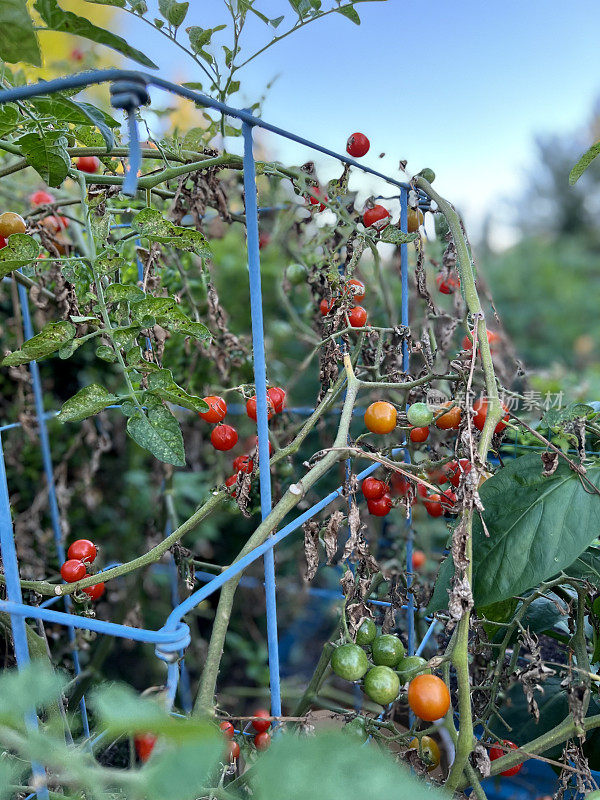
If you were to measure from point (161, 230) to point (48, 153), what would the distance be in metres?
0.13

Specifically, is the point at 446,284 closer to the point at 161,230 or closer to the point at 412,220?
the point at 412,220

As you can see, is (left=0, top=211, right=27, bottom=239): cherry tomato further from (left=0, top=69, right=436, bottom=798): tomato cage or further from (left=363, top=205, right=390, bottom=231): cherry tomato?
(left=363, top=205, right=390, bottom=231): cherry tomato

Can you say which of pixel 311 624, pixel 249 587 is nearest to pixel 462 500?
pixel 249 587

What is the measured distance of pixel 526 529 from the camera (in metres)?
0.69

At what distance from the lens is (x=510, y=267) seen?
6570 millimetres

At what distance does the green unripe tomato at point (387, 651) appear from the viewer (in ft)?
2.31

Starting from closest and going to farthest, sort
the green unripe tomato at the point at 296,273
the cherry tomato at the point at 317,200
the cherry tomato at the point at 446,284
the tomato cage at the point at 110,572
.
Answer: the tomato cage at the point at 110,572 < the cherry tomato at the point at 317,200 < the cherry tomato at the point at 446,284 < the green unripe tomato at the point at 296,273

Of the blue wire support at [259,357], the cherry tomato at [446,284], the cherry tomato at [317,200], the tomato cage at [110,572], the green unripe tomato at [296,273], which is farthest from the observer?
the green unripe tomato at [296,273]

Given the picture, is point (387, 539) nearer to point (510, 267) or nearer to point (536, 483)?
point (536, 483)

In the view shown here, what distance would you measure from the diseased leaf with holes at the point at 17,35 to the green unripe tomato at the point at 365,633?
0.68 metres

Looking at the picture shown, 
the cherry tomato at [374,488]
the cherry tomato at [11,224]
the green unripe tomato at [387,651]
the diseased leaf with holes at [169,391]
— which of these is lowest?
the green unripe tomato at [387,651]

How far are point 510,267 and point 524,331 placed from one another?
3.37 ft

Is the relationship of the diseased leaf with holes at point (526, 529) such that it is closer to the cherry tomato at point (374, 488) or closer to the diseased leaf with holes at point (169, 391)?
the cherry tomato at point (374, 488)

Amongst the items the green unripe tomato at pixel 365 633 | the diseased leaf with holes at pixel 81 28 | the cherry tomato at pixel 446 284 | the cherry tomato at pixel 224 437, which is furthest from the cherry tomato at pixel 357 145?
the green unripe tomato at pixel 365 633
